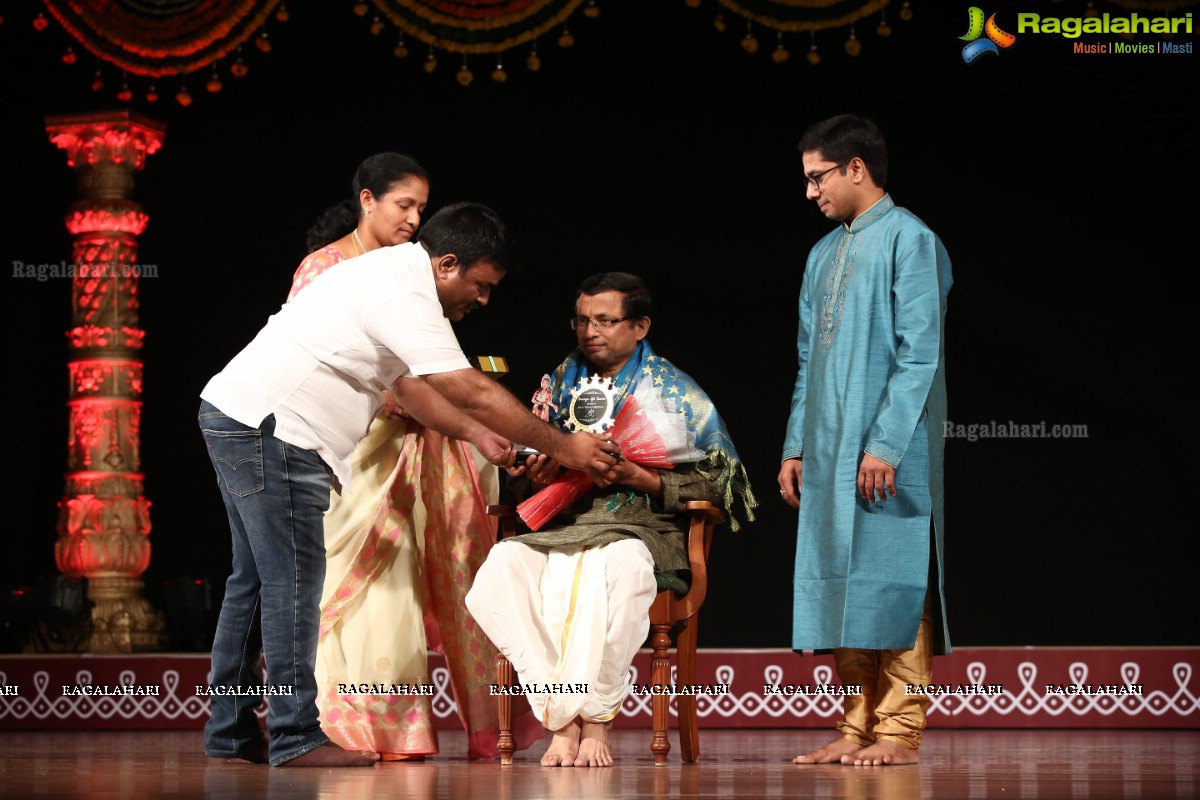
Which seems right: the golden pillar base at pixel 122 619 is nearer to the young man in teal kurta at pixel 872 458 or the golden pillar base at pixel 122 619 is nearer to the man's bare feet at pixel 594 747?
the man's bare feet at pixel 594 747

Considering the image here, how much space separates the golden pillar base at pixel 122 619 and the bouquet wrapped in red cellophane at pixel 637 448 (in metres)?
3.14

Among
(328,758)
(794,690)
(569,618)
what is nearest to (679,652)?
(569,618)

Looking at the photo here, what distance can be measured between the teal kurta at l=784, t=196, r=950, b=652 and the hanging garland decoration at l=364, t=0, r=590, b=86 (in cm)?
233

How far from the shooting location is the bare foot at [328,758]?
313 centimetres

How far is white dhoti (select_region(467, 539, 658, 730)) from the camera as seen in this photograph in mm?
3270

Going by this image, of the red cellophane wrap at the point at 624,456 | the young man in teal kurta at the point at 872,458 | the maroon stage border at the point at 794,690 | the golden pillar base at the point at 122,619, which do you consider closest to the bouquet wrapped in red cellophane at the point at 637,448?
the red cellophane wrap at the point at 624,456

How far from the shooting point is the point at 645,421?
360cm

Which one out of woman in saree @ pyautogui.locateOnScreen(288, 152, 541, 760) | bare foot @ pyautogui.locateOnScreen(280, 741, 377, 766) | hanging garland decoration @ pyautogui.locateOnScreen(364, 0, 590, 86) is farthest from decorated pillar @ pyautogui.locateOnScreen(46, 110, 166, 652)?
bare foot @ pyautogui.locateOnScreen(280, 741, 377, 766)

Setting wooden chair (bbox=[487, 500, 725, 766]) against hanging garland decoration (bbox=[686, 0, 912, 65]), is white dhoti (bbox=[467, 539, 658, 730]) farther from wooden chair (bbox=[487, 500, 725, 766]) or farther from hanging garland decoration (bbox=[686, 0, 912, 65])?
hanging garland decoration (bbox=[686, 0, 912, 65])

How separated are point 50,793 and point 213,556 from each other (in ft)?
13.6

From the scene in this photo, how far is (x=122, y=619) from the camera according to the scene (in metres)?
6.16

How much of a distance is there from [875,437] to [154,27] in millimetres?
3458

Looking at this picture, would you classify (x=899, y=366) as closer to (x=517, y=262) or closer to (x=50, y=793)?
(x=517, y=262)

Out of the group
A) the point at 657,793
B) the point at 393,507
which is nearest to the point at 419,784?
the point at 657,793
